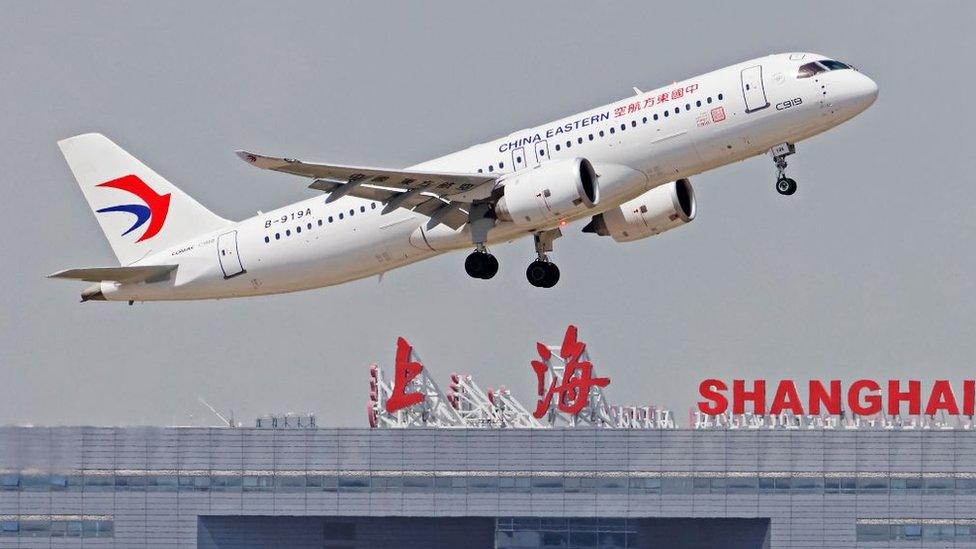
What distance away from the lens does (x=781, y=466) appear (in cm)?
12975

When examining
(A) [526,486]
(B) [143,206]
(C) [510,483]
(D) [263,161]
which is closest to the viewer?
(D) [263,161]

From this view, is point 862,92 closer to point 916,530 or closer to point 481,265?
point 481,265

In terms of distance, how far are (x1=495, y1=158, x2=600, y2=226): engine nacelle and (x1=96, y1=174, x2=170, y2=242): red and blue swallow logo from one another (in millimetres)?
18205

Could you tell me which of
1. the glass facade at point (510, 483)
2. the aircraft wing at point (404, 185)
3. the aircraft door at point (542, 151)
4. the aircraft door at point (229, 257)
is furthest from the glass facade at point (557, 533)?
the aircraft door at point (542, 151)

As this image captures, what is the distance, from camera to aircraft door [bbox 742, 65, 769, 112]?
68.8 metres

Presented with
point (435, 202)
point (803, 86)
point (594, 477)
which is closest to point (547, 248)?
point (435, 202)

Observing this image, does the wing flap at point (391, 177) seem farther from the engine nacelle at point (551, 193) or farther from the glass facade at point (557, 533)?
the glass facade at point (557, 533)

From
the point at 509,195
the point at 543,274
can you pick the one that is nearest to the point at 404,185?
the point at 509,195

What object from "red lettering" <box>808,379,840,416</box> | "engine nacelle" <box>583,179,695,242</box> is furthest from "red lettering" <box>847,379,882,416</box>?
"engine nacelle" <box>583,179,695,242</box>

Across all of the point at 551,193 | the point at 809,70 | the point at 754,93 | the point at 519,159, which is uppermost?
the point at 809,70

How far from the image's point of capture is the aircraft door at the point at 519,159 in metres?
72.4

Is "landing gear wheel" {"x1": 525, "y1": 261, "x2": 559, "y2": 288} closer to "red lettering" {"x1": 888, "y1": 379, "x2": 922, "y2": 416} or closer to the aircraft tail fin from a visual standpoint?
the aircraft tail fin

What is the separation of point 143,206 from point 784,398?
61.9 metres

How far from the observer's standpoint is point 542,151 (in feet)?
237
